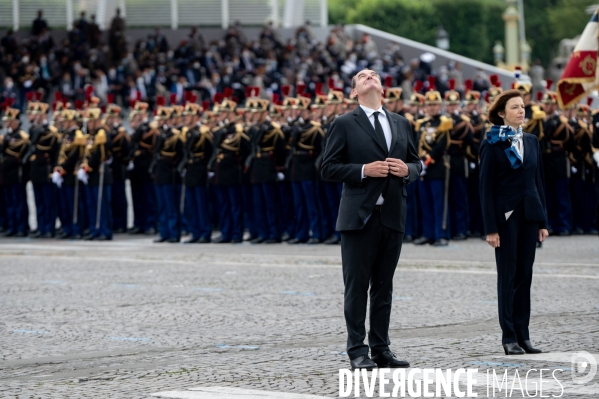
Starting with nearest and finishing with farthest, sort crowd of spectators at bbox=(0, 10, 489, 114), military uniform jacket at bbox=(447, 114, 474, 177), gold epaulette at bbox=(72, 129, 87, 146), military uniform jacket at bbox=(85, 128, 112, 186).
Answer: military uniform jacket at bbox=(447, 114, 474, 177)
military uniform jacket at bbox=(85, 128, 112, 186)
gold epaulette at bbox=(72, 129, 87, 146)
crowd of spectators at bbox=(0, 10, 489, 114)

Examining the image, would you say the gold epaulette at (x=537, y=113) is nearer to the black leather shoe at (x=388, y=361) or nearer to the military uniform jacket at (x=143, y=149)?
the military uniform jacket at (x=143, y=149)

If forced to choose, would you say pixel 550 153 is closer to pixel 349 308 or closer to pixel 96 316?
pixel 96 316

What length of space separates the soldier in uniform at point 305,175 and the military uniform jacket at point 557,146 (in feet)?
11.7

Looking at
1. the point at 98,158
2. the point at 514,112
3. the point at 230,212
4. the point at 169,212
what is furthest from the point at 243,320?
the point at 98,158

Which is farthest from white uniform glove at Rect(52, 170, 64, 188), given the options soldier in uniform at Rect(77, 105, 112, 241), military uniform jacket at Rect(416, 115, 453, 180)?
military uniform jacket at Rect(416, 115, 453, 180)

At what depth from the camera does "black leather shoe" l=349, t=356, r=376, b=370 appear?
813 cm

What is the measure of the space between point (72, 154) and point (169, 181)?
7.01 ft

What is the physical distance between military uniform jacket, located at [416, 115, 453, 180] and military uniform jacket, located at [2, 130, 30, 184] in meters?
8.71

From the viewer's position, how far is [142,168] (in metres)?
23.8

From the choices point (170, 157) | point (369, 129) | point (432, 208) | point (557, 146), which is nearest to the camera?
point (369, 129)

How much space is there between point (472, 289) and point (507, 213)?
13.3ft

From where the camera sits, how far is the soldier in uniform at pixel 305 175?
66.3ft

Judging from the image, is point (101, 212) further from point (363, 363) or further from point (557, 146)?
point (363, 363)

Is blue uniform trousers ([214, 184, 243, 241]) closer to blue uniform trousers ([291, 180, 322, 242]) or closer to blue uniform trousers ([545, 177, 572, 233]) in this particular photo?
blue uniform trousers ([291, 180, 322, 242])
